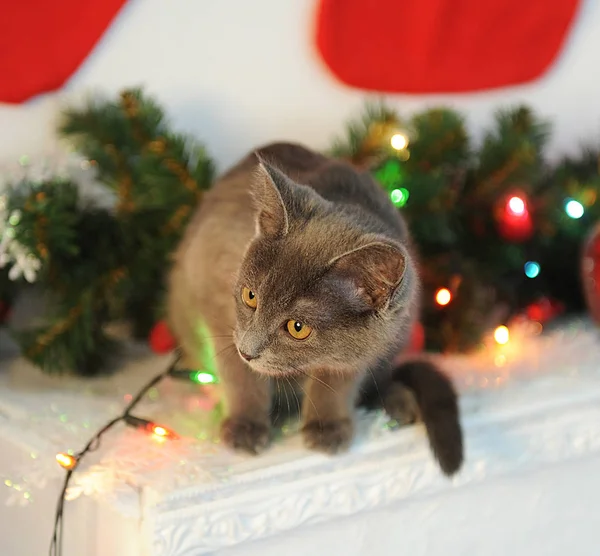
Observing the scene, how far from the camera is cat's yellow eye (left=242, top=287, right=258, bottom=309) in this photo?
757mm

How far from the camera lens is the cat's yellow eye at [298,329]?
2.38 ft

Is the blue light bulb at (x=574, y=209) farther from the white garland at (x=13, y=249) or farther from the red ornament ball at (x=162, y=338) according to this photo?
the white garland at (x=13, y=249)

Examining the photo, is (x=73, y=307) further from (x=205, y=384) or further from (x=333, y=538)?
(x=333, y=538)

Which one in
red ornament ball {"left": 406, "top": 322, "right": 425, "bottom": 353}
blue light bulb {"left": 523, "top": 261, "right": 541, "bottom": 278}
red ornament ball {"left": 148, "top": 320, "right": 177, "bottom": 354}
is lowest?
blue light bulb {"left": 523, "top": 261, "right": 541, "bottom": 278}

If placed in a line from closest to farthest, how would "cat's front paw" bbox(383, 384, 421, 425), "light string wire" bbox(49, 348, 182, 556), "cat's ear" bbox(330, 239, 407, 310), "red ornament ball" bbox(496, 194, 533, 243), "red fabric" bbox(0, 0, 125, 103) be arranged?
"cat's ear" bbox(330, 239, 407, 310) < "light string wire" bbox(49, 348, 182, 556) < "cat's front paw" bbox(383, 384, 421, 425) < "red fabric" bbox(0, 0, 125, 103) < "red ornament ball" bbox(496, 194, 533, 243)

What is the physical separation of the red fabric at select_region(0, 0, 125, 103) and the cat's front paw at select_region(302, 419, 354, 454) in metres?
0.64

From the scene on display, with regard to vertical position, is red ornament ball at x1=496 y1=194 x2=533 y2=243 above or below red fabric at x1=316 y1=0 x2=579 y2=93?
below

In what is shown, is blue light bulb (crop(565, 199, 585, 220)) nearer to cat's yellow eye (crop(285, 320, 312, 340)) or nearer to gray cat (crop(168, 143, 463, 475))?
gray cat (crop(168, 143, 463, 475))

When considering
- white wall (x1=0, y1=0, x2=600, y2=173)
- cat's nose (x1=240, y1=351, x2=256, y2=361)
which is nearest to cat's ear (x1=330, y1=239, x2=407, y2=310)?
cat's nose (x1=240, y1=351, x2=256, y2=361)

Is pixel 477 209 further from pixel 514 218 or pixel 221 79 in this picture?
pixel 221 79

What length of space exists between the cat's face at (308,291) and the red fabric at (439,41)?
0.60 meters

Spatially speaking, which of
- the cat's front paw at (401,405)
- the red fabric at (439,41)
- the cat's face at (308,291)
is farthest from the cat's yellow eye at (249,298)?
the red fabric at (439,41)

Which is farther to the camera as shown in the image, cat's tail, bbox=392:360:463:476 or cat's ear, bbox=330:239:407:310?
cat's tail, bbox=392:360:463:476

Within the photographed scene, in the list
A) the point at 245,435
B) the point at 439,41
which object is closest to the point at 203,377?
the point at 245,435
